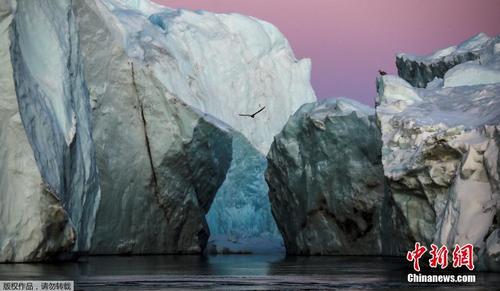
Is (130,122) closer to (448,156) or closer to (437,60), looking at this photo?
(437,60)

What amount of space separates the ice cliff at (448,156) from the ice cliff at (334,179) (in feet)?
18.3

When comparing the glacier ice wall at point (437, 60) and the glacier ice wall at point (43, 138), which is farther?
the glacier ice wall at point (437, 60)

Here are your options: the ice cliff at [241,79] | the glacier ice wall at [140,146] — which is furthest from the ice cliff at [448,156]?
the ice cliff at [241,79]

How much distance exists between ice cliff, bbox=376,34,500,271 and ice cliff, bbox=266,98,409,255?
5570mm

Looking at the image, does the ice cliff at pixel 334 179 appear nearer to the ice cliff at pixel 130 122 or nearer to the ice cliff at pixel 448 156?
the ice cliff at pixel 130 122

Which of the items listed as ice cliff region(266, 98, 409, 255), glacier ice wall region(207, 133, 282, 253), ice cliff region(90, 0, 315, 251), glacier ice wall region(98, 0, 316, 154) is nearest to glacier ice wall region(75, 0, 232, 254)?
ice cliff region(266, 98, 409, 255)

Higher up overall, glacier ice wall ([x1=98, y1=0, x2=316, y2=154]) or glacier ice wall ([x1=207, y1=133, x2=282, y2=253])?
glacier ice wall ([x1=98, y1=0, x2=316, y2=154])

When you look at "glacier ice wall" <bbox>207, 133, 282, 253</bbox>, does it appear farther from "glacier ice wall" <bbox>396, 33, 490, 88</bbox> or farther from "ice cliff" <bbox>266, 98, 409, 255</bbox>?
"ice cliff" <bbox>266, 98, 409, 255</bbox>

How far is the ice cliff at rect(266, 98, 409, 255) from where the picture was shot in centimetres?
4106

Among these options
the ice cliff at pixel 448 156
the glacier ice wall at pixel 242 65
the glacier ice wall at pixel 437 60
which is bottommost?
the ice cliff at pixel 448 156

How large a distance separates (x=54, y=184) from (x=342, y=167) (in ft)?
63.3

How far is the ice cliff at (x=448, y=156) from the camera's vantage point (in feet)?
66.9

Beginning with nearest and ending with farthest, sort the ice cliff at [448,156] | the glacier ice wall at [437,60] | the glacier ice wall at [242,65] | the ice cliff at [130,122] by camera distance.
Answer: the ice cliff at [448,156] < the ice cliff at [130,122] < the glacier ice wall at [437,60] < the glacier ice wall at [242,65]

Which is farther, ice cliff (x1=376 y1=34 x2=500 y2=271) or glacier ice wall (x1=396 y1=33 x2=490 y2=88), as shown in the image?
glacier ice wall (x1=396 y1=33 x2=490 y2=88)
